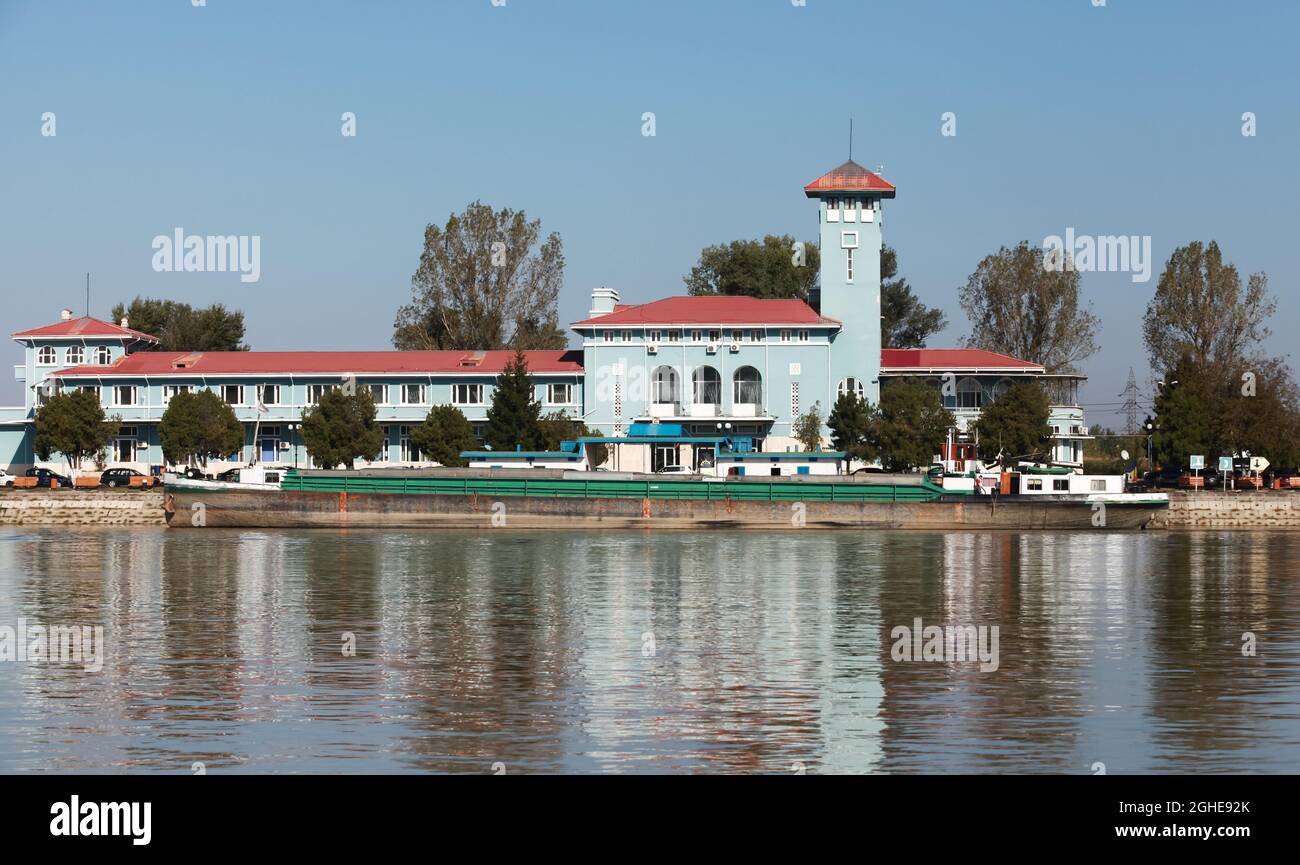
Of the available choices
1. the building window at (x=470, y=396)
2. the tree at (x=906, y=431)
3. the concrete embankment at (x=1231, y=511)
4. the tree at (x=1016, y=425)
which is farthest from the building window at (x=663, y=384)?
the concrete embankment at (x=1231, y=511)

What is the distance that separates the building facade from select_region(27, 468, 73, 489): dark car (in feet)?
20.3

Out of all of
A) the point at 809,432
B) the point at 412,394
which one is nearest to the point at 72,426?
the point at 412,394

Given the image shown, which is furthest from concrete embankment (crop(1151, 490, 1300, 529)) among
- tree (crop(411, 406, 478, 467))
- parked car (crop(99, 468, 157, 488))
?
parked car (crop(99, 468, 157, 488))

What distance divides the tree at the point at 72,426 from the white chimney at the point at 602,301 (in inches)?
1153

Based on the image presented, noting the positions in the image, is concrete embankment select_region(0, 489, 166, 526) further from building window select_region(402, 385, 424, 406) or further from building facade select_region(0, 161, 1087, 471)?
building window select_region(402, 385, 424, 406)

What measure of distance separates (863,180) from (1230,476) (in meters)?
27.3

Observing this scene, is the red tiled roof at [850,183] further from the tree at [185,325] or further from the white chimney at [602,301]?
the tree at [185,325]

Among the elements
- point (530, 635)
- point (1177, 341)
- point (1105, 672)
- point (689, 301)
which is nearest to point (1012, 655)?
point (1105, 672)

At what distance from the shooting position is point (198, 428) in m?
84.4

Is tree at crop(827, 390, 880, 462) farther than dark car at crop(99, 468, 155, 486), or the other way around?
dark car at crop(99, 468, 155, 486)

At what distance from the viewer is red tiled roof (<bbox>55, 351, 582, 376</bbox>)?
9056cm

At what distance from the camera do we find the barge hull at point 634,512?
65.2 m

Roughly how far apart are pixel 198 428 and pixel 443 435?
1419 centimetres
